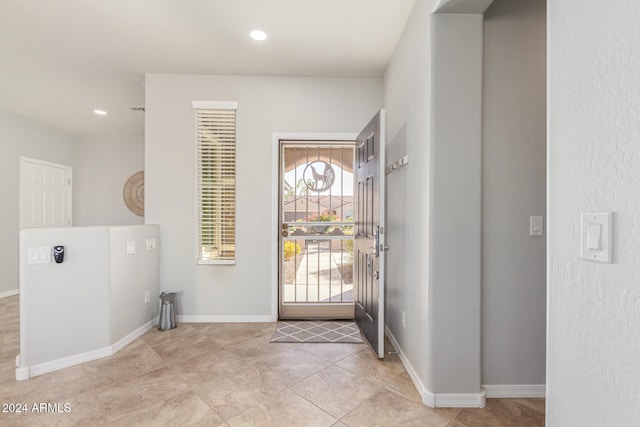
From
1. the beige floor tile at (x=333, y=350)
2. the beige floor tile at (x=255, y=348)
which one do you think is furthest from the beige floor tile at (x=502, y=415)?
the beige floor tile at (x=255, y=348)

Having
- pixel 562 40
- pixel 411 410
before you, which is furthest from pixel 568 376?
pixel 411 410

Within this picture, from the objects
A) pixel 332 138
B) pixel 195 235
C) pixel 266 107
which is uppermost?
pixel 266 107

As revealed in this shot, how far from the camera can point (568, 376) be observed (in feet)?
2.62

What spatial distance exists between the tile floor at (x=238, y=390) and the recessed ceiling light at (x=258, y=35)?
2684 mm

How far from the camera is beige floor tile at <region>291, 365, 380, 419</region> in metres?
1.78

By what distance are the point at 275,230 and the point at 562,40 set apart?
271 cm

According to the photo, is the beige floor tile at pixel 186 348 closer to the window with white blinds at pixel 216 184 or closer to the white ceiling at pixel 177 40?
the window with white blinds at pixel 216 184

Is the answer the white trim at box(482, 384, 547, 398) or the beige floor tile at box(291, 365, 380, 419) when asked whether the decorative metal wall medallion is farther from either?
the white trim at box(482, 384, 547, 398)

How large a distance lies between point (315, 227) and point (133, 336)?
2069 mm

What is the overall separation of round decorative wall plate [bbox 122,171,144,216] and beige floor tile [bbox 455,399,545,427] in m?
5.48

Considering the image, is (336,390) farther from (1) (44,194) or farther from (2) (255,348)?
(1) (44,194)

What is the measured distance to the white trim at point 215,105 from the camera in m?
3.11

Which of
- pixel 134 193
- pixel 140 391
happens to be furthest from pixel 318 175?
pixel 134 193

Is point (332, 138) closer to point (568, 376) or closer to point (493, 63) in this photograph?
point (493, 63)
